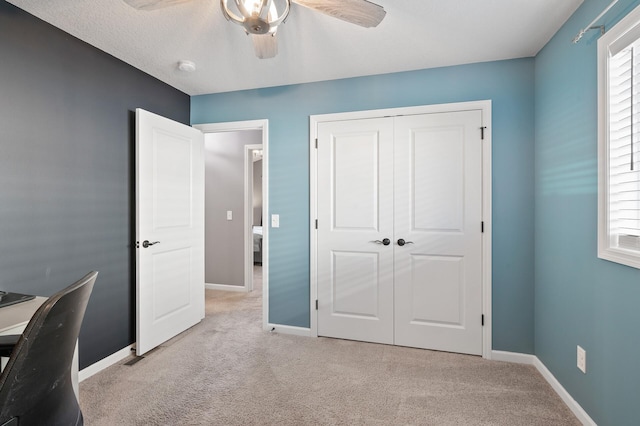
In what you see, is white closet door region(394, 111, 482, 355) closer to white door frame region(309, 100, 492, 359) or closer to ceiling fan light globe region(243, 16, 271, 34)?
white door frame region(309, 100, 492, 359)

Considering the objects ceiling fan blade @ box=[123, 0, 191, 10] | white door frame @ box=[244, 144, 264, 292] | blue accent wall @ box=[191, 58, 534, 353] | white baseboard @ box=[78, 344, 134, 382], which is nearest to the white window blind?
blue accent wall @ box=[191, 58, 534, 353]

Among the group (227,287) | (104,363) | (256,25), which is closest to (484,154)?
(256,25)

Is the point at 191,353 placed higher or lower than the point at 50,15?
lower

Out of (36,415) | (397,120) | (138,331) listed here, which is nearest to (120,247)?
(138,331)

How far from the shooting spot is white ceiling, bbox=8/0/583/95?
1879 mm

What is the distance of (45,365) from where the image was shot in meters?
0.82

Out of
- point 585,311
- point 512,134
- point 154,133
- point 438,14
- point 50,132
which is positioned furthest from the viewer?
point 154,133

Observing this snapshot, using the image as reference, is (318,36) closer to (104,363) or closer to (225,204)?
(104,363)

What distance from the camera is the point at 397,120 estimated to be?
274 centimetres

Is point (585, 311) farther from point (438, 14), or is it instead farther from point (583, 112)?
point (438, 14)

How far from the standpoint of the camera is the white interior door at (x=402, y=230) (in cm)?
260

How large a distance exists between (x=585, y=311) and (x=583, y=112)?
44.4 inches

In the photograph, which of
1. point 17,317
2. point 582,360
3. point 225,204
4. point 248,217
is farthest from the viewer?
point 225,204

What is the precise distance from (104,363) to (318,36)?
9.37ft
